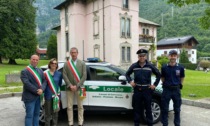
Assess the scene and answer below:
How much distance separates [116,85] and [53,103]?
5.71 feet

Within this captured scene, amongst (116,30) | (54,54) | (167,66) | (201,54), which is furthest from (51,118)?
(201,54)

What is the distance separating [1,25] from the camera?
132 ft

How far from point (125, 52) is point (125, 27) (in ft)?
10.6

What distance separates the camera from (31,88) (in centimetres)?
461

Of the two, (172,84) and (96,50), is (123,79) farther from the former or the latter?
(96,50)

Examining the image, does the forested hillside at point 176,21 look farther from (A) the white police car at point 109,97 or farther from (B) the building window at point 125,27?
(A) the white police car at point 109,97

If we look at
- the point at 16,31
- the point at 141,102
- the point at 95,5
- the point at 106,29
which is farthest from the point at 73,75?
the point at 16,31

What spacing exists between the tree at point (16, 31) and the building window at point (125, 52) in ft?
65.3

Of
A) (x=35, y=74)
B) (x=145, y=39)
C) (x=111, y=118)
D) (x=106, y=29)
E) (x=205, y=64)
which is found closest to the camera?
(x=35, y=74)

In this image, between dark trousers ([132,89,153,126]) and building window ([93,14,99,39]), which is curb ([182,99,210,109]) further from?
building window ([93,14,99,39])

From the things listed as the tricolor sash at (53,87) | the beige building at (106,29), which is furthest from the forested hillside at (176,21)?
the tricolor sash at (53,87)

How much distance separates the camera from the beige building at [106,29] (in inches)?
1083

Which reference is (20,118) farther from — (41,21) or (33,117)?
(41,21)

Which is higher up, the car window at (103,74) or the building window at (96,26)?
the building window at (96,26)
